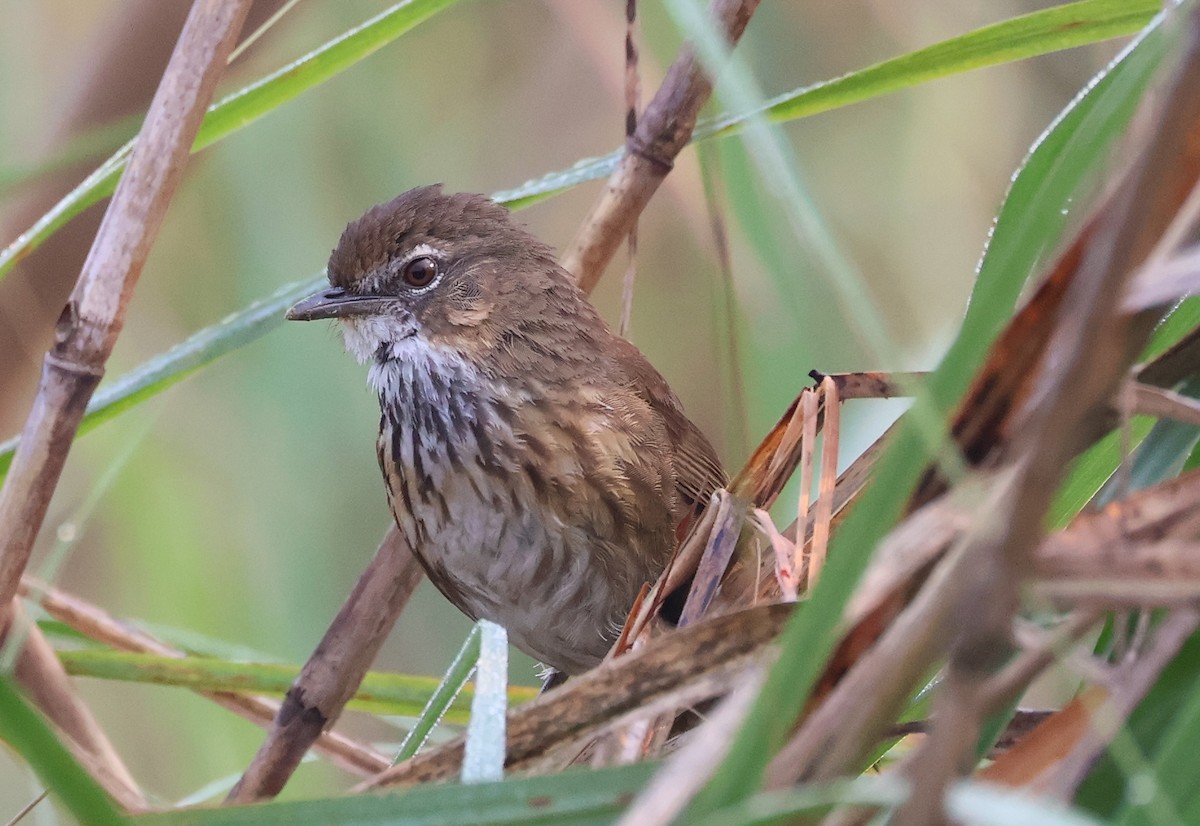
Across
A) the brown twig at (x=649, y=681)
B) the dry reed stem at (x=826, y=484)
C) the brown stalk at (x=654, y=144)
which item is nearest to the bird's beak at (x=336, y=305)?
the brown stalk at (x=654, y=144)

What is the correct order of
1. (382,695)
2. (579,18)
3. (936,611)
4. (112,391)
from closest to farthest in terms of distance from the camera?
(936,611), (112,391), (382,695), (579,18)

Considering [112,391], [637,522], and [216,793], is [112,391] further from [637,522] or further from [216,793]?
[637,522]

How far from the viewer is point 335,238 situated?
3.65 meters

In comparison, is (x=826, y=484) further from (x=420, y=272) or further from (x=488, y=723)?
(x=420, y=272)

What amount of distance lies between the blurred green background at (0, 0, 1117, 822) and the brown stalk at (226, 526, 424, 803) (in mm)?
876

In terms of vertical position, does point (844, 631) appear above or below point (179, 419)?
below

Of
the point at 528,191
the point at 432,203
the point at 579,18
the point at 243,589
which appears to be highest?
the point at 579,18

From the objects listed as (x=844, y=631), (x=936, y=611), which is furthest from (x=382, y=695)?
(x=936, y=611)

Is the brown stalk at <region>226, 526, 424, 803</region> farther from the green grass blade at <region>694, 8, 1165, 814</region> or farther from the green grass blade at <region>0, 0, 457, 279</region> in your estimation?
the green grass blade at <region>694, 8, 1165, 814</region>

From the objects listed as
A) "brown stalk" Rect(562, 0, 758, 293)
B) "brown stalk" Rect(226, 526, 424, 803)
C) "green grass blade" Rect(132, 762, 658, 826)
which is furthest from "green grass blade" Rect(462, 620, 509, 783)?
"brown stalk" Rect(562, 0, 758, 293)

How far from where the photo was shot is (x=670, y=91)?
215 centimetres

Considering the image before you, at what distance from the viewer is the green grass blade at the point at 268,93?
180 cm

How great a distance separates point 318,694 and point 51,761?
1151 millimetres

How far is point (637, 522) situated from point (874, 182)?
75.3 inches
